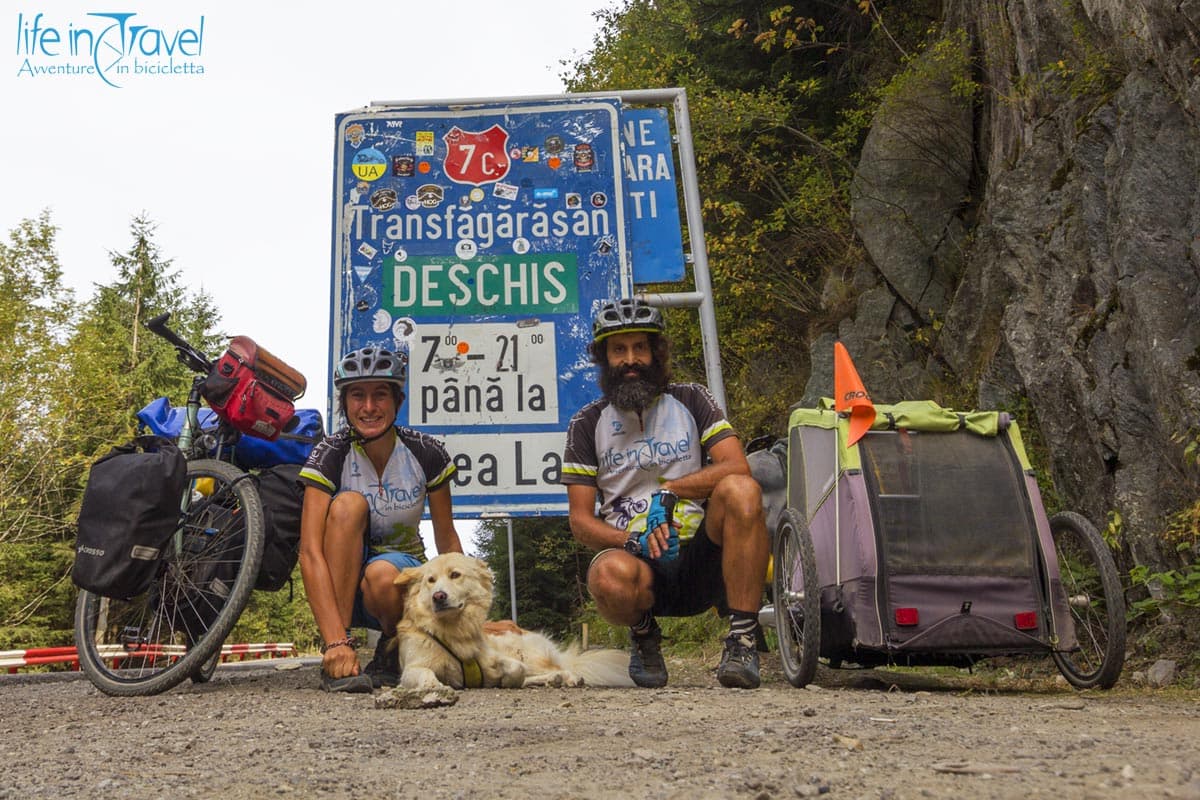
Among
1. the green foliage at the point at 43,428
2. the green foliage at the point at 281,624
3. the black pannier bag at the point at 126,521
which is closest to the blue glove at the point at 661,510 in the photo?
the black pannier bag at the point at 126,521

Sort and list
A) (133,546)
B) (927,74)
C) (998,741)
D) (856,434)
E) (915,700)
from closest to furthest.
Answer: (998,741)
(915,700)
(856,434)
(133,546)
(927,74)

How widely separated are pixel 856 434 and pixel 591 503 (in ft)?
4.29

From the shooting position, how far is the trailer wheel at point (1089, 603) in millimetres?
3723

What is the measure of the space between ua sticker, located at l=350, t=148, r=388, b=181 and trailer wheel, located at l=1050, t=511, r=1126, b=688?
5129mm

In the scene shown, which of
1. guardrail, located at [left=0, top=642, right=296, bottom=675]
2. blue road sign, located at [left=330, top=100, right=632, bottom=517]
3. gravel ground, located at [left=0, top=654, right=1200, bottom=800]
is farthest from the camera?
blue road sign, located at [left=330, top=100, right=632, bottom=517]

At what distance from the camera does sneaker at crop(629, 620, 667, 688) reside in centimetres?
466

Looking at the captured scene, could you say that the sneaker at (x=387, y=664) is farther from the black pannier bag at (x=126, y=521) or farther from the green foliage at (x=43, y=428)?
the green foliage at (x=43, y=428)

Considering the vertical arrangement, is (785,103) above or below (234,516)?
above

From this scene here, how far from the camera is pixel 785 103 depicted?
13.1 metres

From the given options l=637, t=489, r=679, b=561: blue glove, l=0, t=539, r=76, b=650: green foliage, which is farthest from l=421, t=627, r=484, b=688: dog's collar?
l=0, t=539, r=76, b=650: green foliage

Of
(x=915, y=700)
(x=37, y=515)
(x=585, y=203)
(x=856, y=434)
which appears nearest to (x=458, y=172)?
(x=585, y=203)

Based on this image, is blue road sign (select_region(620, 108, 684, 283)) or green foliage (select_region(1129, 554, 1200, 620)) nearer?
green foliage (select_region(1129, 554, 1200, 620))

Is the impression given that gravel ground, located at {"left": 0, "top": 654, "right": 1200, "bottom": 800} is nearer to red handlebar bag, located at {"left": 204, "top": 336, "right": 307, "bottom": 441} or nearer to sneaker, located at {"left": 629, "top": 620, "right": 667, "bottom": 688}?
sneaker, located at {"left": 629, "top": 620, "right": 667, "bottom": 688}

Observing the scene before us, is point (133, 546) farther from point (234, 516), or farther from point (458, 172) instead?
point (458, 172)
